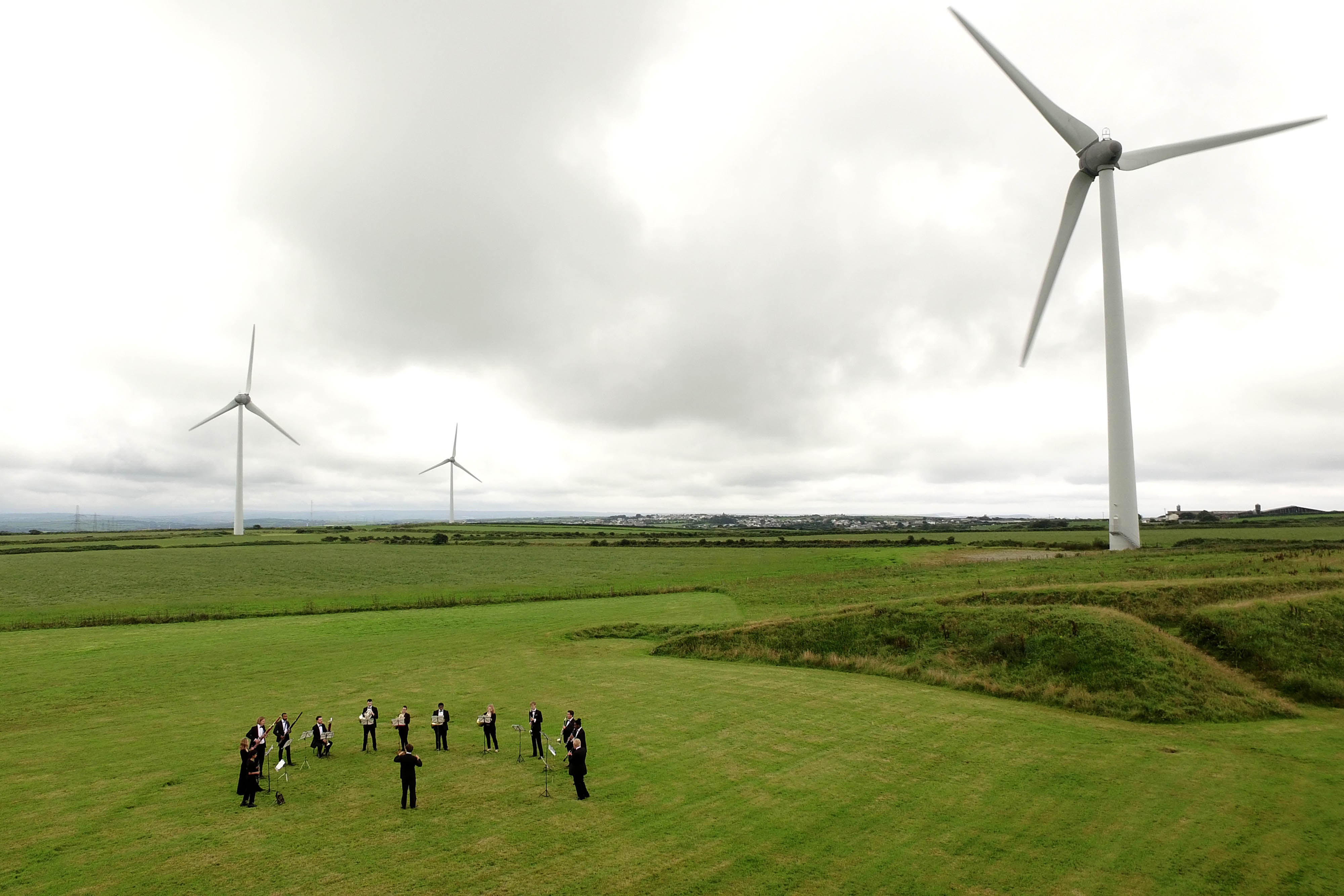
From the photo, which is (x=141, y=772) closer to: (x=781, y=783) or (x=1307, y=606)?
(x=781, y=783)

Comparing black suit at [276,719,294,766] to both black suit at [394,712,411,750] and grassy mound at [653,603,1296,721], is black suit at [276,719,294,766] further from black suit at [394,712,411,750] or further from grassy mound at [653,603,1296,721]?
grassy mound at [653,603,1296,721]

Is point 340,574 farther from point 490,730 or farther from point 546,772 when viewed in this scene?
point 546,772

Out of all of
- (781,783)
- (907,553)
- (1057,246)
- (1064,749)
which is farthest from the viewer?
(907,553)

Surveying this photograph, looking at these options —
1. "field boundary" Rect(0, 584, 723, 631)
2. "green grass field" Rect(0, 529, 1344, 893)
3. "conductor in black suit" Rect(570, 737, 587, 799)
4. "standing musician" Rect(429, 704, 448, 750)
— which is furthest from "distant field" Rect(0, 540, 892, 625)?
"conductor in black suit" Rect(570, 737, 587, 799)

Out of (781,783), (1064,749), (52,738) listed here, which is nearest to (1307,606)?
(1064,749)

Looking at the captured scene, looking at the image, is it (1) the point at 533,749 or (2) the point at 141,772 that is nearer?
(2) the point at 141,772

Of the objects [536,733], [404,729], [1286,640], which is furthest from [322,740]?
[1286,640]
